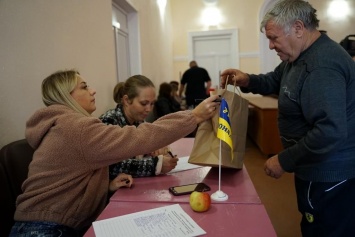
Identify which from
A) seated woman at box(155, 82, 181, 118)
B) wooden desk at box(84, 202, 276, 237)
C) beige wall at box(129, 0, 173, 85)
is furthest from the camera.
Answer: beige wall at box(129, 0, 173, 85)

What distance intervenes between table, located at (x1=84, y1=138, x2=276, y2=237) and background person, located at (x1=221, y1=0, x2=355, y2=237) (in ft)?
0.60

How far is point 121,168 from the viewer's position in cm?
136

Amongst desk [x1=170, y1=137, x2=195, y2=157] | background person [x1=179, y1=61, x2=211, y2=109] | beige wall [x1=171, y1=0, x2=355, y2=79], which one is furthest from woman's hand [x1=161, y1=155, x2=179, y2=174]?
beige wall [x1=171, y1=0, x2=355, y2=79]

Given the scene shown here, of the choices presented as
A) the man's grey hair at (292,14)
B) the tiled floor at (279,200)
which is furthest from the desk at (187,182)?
the tiled floor at (279,200)

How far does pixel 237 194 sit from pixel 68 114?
699 millimetres

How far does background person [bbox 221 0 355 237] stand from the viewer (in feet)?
3.19

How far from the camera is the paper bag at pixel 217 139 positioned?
3.90 feet

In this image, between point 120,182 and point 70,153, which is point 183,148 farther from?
point 70,153

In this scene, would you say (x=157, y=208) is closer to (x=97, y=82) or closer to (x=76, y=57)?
(x=76, y=57)

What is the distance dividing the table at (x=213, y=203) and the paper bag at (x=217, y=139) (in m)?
0.10

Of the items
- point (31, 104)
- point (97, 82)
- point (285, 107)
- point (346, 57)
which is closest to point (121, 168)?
point (31, 104)

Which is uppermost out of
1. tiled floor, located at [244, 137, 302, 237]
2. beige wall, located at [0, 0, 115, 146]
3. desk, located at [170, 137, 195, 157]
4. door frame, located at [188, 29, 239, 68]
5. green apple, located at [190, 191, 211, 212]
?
door frame, located at [188, 29, 239, 68]

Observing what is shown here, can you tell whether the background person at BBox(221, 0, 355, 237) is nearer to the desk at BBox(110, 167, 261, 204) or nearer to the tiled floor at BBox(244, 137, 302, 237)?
the desk at BBox(110, 167, 261, 204)

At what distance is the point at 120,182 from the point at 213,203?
0.42m
